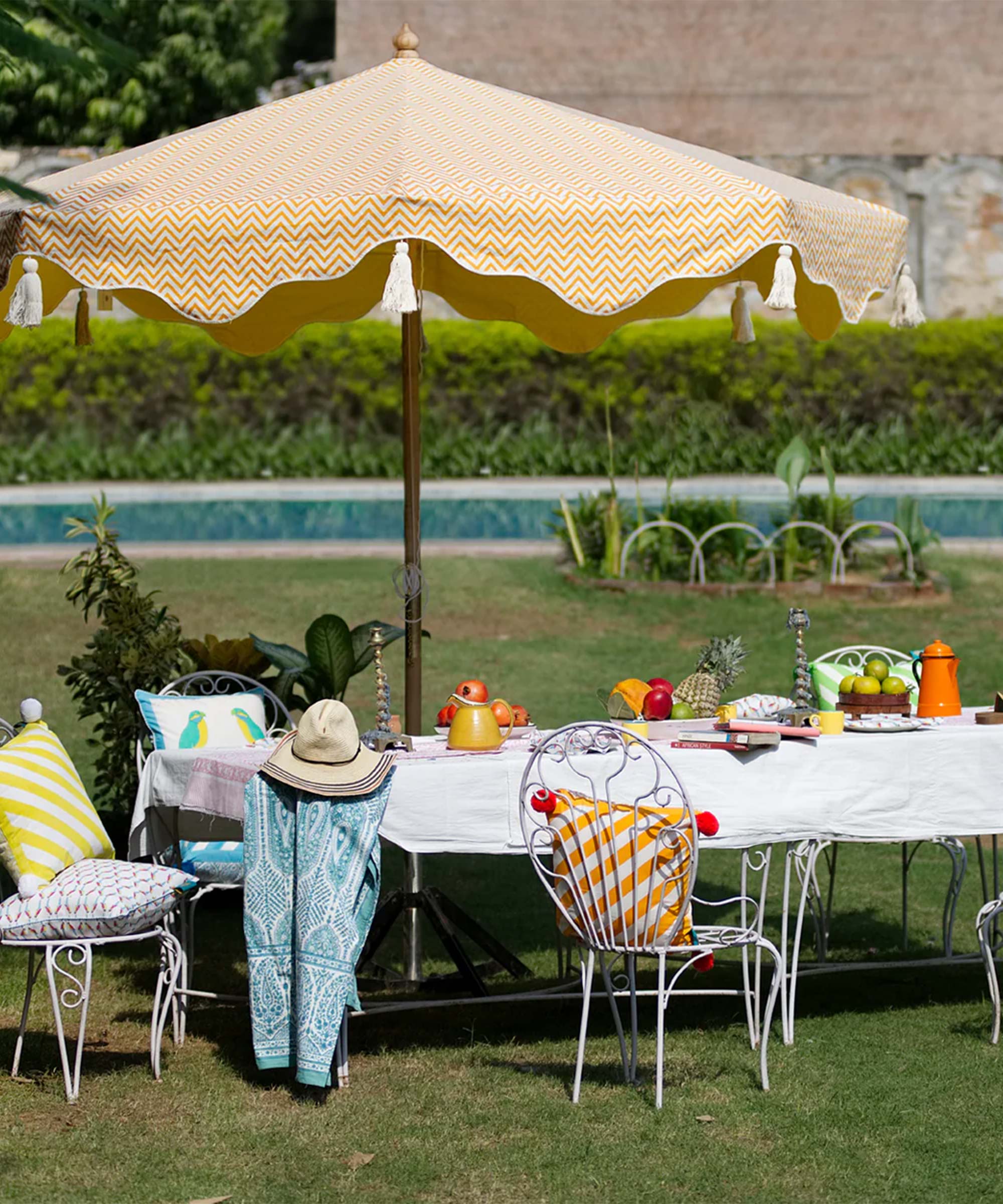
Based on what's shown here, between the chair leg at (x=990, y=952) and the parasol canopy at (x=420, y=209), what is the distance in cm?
177

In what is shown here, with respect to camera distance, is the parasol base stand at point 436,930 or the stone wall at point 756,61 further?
the stone wall at point 756,61

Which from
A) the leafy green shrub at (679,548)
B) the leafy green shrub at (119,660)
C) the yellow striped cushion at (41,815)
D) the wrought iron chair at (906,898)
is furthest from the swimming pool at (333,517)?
the yellow striped cushion at (41,815)

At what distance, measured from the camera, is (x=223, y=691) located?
613 centimetres

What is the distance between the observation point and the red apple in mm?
5133

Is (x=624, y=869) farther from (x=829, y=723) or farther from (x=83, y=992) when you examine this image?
(x=83, y=992)

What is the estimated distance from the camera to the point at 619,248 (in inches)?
179

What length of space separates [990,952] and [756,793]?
742 millimetres

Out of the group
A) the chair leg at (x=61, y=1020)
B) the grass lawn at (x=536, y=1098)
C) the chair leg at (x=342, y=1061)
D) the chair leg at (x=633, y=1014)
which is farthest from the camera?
the chair leg at (x=342, y=1061)

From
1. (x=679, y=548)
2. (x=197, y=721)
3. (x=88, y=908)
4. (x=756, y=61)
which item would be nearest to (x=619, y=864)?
(x=88, y=908)

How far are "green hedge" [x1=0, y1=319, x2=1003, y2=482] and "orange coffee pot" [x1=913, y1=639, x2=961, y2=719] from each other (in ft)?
47.0

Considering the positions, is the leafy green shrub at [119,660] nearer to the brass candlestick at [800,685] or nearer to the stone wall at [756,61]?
the brass candlestick at [800,685]

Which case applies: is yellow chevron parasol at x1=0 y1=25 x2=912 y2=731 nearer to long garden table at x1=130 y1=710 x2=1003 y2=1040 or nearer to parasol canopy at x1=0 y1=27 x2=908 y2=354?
parasol canopy at x1=0 y1=27 x2=908 y2=354

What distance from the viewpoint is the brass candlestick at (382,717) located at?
16.0ft

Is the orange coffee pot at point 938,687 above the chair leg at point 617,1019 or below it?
above
